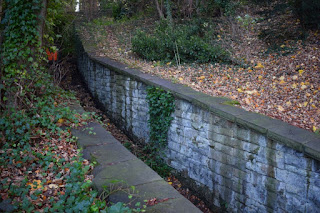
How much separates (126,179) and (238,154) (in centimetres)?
202

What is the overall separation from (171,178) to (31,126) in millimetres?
3001

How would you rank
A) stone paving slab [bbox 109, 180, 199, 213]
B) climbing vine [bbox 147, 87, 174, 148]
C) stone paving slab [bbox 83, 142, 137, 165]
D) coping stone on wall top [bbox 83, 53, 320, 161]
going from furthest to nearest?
1. climbing vine [bbox 147, 87, 174, 148]
2. stone paving slab [bbox 83, 142, 137, 165]
3. coping stone on wall top [bbox 83, 53, 320, 161]
4. stone paving slab [bbox 109, 180, 199, 213]

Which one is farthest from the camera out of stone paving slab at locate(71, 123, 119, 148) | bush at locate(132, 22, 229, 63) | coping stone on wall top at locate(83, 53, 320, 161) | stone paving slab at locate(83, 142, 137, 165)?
bush at locate(132, 22, 229, 63)

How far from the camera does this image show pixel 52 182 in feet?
10.9

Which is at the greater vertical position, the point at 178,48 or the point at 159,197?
the point at 178,48

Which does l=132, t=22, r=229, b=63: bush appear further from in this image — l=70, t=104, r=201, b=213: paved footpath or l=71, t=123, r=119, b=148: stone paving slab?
l=70, t=104, r=201, b=213: paved footpath

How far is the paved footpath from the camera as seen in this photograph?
9.12ft

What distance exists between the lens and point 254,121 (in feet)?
13.7

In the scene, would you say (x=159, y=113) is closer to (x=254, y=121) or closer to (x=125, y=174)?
(x=254, y=121)

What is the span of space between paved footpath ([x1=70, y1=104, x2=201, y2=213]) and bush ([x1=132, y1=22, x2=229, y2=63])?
4918mm

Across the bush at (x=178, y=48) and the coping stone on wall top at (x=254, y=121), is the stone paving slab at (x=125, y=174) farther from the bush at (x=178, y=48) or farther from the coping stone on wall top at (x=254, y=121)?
the bush at (x=178, y=48)

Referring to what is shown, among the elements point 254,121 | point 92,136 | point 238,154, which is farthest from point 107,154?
point 254,121

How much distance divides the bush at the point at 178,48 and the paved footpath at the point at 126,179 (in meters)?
4.92

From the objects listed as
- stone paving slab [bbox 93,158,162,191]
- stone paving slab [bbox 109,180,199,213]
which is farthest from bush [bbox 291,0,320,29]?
stone paving slab [bbox 109,180,199,213]
